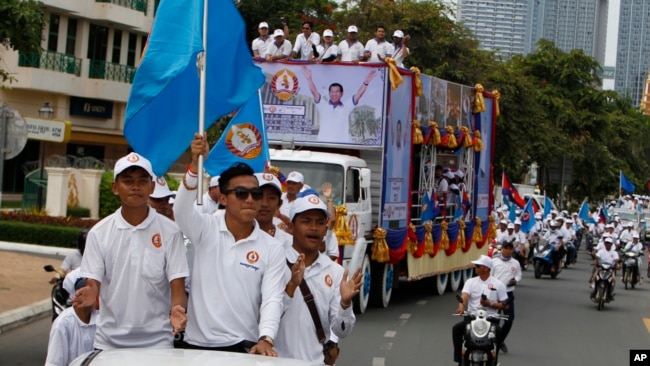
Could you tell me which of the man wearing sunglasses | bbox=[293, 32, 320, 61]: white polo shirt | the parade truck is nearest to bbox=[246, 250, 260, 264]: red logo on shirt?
the man wearing sunglasses

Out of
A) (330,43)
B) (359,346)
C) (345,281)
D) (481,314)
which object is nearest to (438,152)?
(330,43)

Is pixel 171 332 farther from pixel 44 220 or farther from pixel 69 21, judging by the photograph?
pixel 69 21

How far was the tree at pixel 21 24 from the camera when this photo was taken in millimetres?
13039

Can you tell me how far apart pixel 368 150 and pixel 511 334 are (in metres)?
3.54

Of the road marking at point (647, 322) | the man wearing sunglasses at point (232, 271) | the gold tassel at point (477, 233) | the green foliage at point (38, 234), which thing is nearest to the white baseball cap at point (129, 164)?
the man wearing sunglasses at point (232, 271)

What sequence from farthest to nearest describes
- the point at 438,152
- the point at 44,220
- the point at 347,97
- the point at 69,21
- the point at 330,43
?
the point at 69,21, the point at 44,220, the point at 438,152, the point at 330,43, the point at 347,97

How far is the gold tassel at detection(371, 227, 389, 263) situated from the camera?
17.1 m

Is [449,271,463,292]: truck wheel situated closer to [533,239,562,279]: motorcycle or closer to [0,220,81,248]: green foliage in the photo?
[533,239,562,279]: motorcycle

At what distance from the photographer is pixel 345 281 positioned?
6.08 metres

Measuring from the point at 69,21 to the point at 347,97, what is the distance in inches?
1116

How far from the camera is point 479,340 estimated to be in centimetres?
1170

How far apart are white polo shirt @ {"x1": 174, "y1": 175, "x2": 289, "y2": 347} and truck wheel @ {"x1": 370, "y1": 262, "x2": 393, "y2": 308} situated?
12123 millimetres

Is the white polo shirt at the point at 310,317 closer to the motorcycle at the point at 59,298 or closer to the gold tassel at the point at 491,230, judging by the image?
the motorcycle at the point at 59,298

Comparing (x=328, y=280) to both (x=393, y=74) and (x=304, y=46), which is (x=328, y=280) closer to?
(x=393, y=74)
